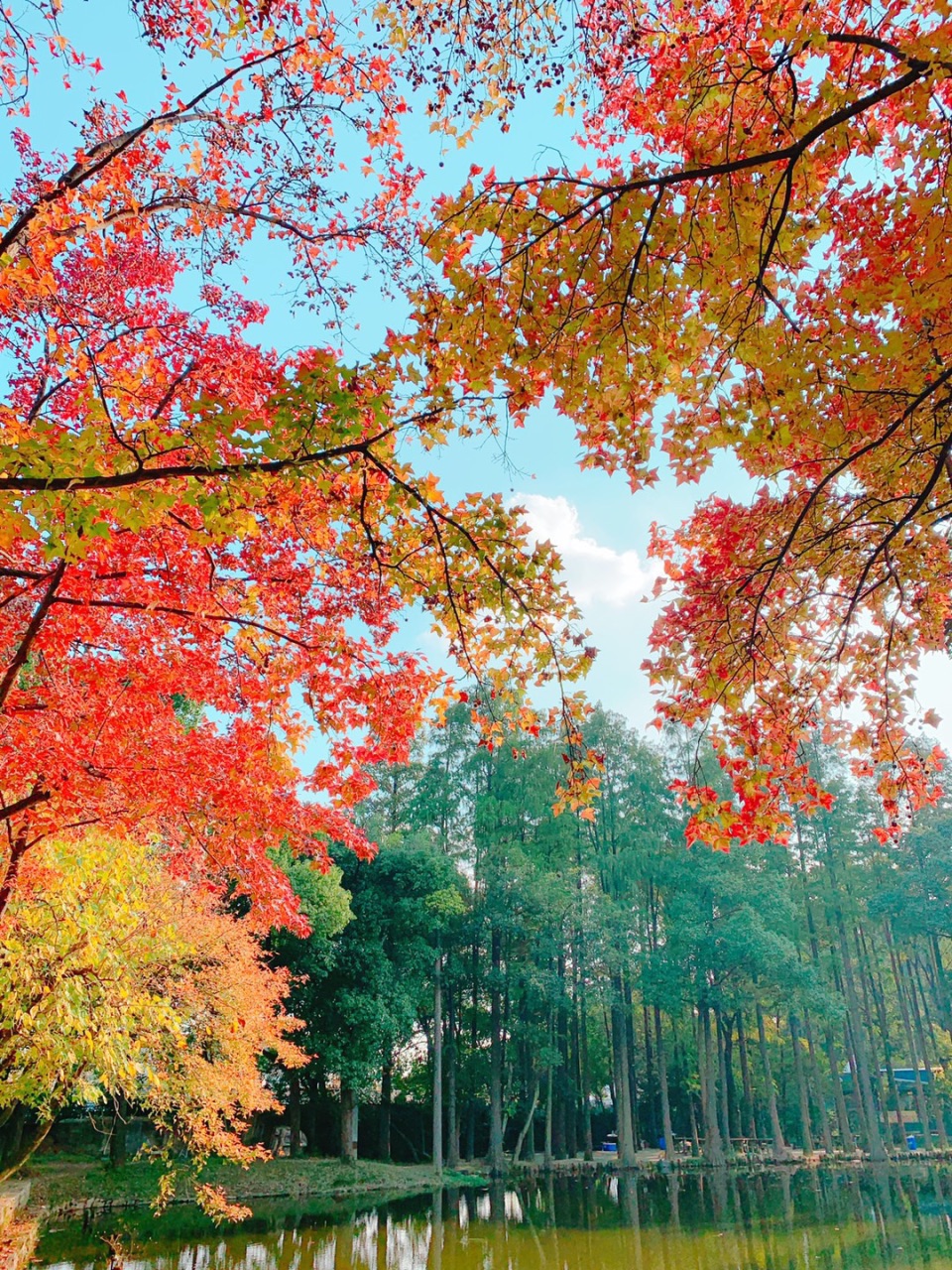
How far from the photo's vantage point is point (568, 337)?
9.98 feet

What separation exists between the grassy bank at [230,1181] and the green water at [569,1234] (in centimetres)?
108

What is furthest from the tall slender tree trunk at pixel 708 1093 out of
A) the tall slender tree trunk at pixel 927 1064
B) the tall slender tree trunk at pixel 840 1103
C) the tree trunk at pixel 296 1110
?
the tree trunk at pixel 296 1110

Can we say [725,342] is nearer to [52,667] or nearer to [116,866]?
[52,667]

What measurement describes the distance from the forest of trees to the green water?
4304 mm

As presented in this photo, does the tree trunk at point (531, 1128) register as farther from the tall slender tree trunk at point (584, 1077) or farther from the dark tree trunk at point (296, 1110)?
the dark tree trunk at point (296, 1110)

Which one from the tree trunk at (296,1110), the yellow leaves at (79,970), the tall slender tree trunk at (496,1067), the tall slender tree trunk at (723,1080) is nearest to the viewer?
the yellow leaves at (79,970)

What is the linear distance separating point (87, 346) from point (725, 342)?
3.66m

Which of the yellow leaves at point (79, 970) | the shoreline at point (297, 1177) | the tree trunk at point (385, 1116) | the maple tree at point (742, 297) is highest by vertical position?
the maple tree at point (742, 297)

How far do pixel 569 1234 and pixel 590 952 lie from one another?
9273 mm

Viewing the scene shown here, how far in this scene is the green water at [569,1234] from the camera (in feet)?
33.3

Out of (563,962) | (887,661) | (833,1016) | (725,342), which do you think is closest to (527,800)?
(563,962)

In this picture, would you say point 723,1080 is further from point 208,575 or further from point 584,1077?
point 208,575

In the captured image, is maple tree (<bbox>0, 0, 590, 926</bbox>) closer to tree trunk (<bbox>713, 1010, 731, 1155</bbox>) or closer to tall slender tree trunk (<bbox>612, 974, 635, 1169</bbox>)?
tall slender tree trunk (<bbox>612, 974, 635, 1169</bbox>)

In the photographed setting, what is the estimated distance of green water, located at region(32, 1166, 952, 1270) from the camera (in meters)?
10.2
